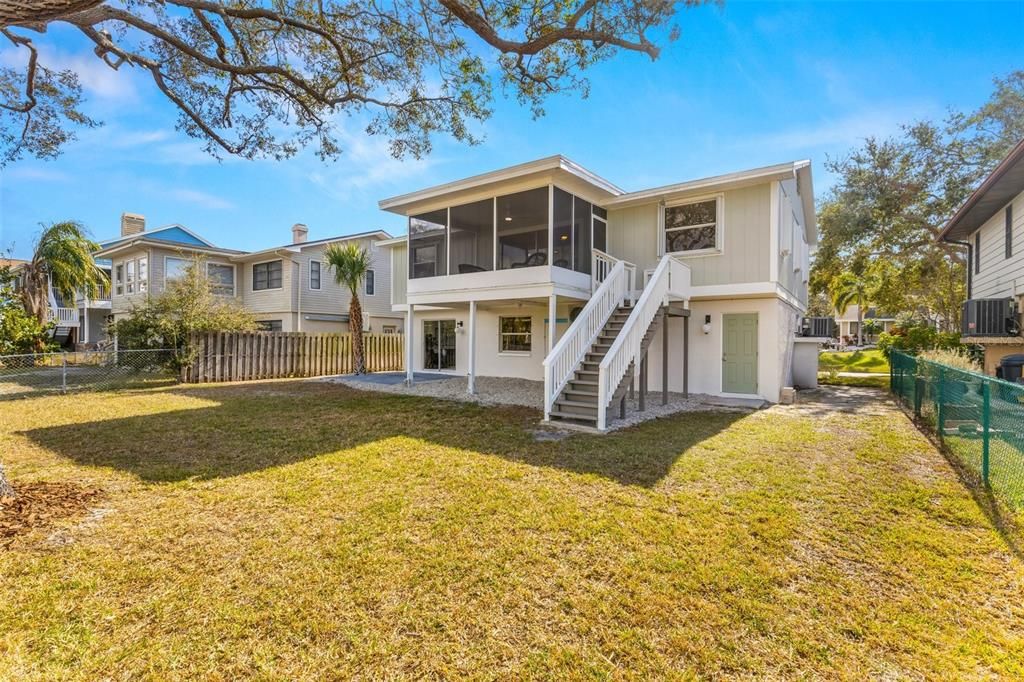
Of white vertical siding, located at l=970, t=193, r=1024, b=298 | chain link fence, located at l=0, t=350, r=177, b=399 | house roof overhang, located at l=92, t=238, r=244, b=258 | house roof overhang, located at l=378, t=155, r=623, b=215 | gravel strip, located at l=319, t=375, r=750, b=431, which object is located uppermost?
house roof overhang, located at l=92, t=238, r=244, b=258

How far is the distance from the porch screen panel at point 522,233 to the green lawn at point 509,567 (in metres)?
6.87

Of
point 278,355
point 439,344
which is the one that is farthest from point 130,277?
point 439,344

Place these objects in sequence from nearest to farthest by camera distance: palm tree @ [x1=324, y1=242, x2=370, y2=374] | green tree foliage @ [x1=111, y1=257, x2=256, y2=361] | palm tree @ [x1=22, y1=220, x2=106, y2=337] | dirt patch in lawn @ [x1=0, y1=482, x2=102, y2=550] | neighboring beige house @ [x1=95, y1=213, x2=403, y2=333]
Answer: dirt patch in lawn @ [x1=0, y1=482, x2=102, y2=550], green tree foliage @ [x1=111, y1=257, x2=256, y2=361], palm tree @ [x1=324, y1=242, x2=370, y2=374], palm tree @ [x1=22, y1=220, x2=106, y2=337], neighboring beige house @ [x1=95, y1=213, x2=403, y2=333]

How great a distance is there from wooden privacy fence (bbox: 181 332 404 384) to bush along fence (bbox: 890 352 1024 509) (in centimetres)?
1542

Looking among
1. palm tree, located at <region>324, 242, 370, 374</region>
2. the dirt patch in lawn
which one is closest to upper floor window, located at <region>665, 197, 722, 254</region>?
palm tree, located at <region>324, 242, 370, 374</region>

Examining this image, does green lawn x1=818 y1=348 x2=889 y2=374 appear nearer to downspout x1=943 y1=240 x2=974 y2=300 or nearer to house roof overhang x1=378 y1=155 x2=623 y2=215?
downspout x1=943 y1=240 x2=974 y2=300

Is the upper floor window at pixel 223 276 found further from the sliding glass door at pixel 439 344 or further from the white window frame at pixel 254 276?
the sliding glass door at pixel 439 344

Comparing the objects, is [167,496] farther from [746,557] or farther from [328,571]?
[746,557]

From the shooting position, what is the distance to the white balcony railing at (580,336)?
26.1ft

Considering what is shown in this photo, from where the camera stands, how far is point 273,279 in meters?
20.6

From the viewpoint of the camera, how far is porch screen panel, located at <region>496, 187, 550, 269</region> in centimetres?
1133

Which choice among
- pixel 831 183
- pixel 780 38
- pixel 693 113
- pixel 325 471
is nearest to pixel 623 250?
pixel 693 113

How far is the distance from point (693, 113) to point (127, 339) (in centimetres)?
1632

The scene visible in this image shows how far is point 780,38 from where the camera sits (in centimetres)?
920
